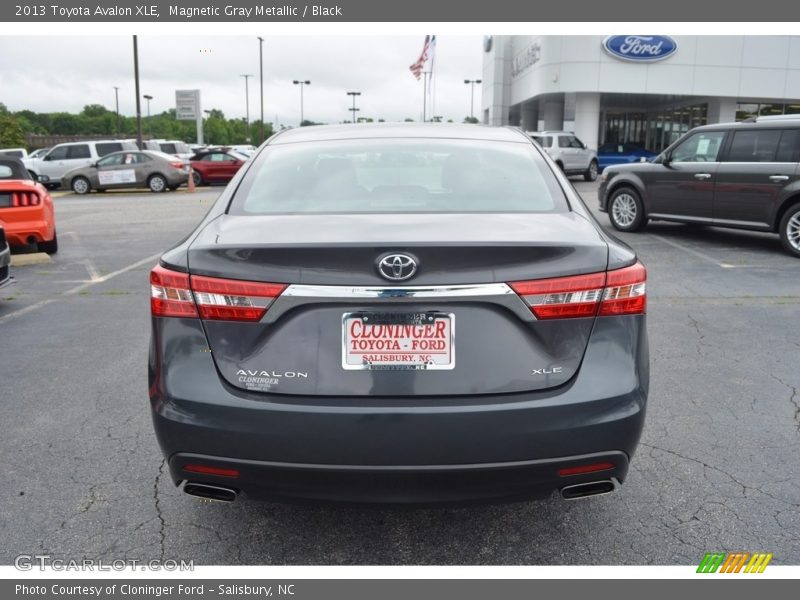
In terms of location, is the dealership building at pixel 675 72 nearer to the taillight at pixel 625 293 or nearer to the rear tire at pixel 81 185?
the rear tire at pixel 81 185

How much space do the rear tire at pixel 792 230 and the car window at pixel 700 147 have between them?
142 centimetres

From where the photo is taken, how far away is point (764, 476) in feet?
11.9

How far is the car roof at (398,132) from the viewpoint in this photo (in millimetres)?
3748

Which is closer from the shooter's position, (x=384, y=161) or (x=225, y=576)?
(x=225, y=576)

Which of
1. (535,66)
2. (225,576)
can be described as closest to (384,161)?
(225,576)

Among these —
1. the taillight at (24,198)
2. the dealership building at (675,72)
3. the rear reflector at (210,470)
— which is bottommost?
the rear reflector at (210,470)

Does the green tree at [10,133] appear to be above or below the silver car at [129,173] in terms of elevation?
above

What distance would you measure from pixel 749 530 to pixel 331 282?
6.80 feet

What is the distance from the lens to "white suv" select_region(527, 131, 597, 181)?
27.5m

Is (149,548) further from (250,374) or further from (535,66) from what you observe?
(535,66)

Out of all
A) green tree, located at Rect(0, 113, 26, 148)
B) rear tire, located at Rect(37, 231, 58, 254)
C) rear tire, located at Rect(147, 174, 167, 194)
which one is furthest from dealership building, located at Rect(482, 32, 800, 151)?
green tree, located at Rect(0, 113, 26, 148)

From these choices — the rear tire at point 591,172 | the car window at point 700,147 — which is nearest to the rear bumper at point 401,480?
the car window at point 700,147

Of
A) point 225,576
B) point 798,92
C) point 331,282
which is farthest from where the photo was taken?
point 798,92

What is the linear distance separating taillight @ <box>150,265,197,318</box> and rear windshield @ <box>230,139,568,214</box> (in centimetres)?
50
